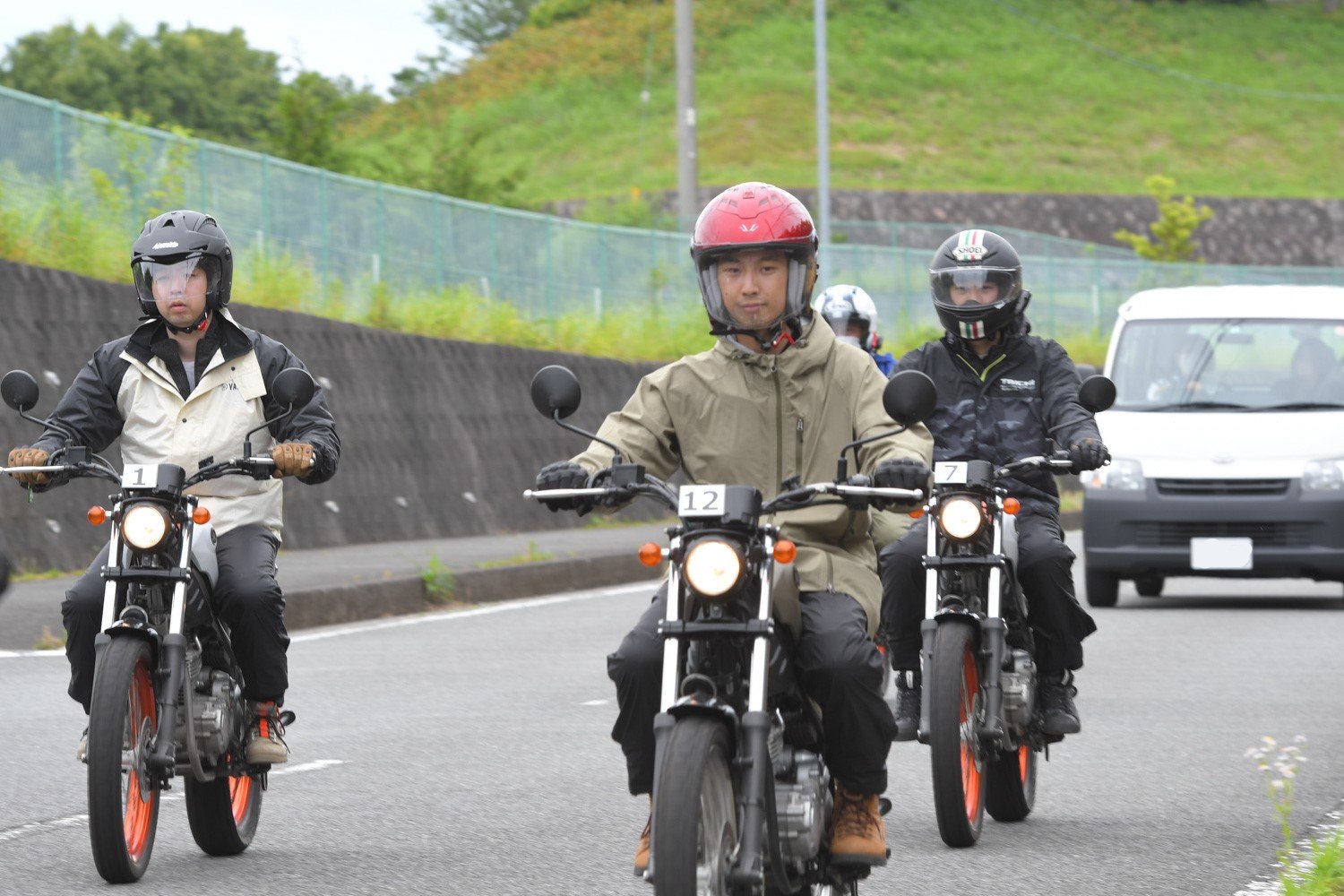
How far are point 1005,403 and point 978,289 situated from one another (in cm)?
40

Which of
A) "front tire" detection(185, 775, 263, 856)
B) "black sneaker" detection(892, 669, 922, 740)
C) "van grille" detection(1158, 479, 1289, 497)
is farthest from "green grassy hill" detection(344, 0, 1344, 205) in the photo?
"front tire" detection(185, 775, 263, 856)

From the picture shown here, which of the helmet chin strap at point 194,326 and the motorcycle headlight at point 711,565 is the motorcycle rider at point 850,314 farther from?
the motorcycle headlight at point 711,565

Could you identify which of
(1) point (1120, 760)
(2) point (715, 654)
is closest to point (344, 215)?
(1) point (1120, 760)

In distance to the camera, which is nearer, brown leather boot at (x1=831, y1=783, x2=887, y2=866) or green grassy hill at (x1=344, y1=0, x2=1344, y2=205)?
brown leather boot at (x1=831, y1=783, x2=887, y2=866)

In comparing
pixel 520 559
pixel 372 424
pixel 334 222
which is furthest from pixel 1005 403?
pixel 334 222

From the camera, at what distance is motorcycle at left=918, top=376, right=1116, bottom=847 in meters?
6.79

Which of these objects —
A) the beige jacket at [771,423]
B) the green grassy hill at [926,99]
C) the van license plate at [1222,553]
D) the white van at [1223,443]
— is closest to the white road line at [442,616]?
the white van at [1223,443]

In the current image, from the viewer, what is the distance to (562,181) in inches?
2584

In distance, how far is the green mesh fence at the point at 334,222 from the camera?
18.9 m

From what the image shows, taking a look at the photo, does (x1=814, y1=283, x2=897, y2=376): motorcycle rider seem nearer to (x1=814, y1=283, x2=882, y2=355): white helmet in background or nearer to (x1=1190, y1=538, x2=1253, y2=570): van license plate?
(x1=814, y1=283, x2=882, y2=355): white helmet in background

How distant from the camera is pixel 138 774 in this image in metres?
6.23

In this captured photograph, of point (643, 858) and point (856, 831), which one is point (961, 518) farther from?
point (643, 858)

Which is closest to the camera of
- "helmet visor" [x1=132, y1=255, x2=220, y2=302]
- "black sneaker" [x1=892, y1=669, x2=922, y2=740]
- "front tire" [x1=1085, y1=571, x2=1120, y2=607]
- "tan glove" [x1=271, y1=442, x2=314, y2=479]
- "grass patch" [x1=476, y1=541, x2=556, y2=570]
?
"tan glove" [x1=271, y1=442, x2=314, y2=479]

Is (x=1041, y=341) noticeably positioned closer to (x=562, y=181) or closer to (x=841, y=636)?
(x=841, y=636)
